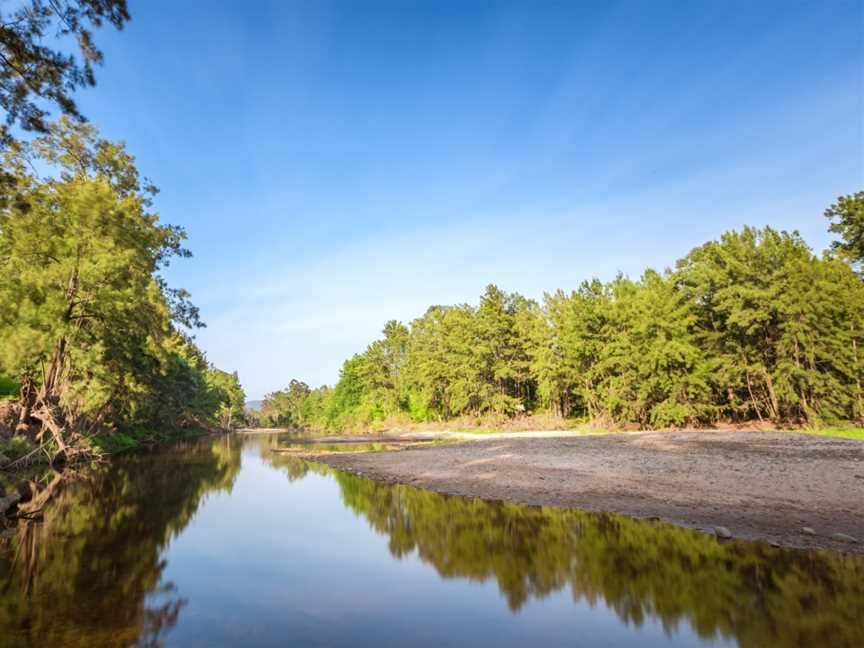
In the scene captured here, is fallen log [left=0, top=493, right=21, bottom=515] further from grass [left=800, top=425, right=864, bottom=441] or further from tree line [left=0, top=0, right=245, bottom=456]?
grass [left=800, top=425, right=864, bottom=441]

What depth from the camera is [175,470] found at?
103 feet

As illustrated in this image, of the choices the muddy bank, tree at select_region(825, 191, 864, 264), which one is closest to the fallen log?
the muddy bank

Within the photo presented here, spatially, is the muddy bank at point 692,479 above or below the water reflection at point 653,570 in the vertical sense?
above

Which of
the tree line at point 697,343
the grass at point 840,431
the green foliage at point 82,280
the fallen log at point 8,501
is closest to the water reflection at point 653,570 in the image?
the fallen log at point 8,501

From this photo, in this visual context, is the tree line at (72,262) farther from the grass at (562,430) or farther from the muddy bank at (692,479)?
the grass at (562,430)

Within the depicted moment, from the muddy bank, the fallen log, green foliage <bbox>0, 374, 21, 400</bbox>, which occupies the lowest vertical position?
the muddy bank

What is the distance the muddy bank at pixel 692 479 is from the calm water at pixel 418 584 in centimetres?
154

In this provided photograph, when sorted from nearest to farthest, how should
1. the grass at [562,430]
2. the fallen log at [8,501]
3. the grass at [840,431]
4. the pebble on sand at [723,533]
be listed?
the pebble on sand at [723,533] → the fallen log at [8,501] → the grass at [840,431] → the grass at [562,430]

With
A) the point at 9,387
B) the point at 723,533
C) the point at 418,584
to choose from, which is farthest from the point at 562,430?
the point at 9,387

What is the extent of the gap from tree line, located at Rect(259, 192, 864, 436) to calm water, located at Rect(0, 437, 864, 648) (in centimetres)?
3558

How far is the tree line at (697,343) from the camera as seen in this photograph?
37.1 meters

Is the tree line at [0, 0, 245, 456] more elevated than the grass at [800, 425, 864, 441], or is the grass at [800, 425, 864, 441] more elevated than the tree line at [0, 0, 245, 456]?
the tree line at [0, 0, 245, 456]

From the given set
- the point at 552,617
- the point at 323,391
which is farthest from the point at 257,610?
the point at 323,391

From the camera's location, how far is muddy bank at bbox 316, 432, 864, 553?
11.8 metres
